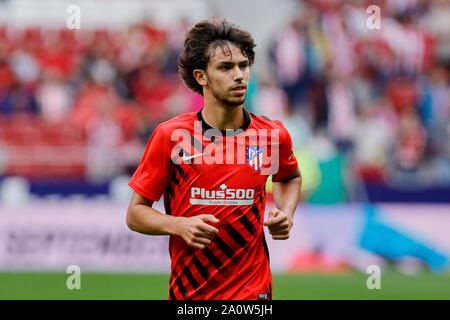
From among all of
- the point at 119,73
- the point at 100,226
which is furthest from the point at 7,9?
the point at 100,226

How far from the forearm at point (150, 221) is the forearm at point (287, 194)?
0.73m

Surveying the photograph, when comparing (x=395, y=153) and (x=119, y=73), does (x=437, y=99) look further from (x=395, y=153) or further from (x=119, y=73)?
(x=119, y=73)

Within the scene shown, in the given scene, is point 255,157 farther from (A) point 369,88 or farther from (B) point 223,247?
(A) point 369,88

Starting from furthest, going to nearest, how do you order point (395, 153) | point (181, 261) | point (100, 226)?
point (395, 153) < point (100, 226) < point (181, 261)

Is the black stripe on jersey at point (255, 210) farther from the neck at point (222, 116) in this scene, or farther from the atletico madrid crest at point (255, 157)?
the neck at point (222, 116)

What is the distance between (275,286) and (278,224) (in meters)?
6.09

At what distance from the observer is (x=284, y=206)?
4.36 metres

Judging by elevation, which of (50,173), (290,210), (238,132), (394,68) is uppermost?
(394,68)

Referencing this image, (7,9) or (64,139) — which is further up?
(7,9)

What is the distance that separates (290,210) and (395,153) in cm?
929

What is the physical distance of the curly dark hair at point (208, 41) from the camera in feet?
13.7

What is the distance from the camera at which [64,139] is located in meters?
13.0

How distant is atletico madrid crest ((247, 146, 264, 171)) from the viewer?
4.18 meters

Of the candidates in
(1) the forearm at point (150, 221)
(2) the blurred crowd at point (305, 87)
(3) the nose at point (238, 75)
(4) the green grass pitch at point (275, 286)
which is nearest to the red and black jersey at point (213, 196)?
(1) the forearm at point (150, 221)
